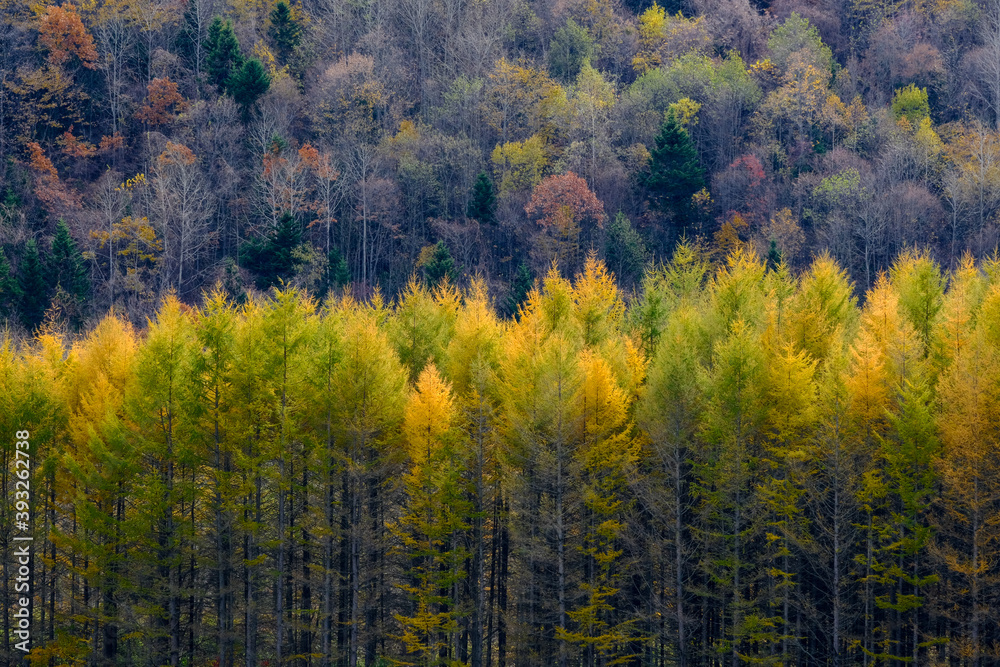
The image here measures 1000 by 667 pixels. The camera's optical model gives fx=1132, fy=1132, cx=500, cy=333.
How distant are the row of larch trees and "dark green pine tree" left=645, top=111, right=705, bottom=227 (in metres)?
33.6

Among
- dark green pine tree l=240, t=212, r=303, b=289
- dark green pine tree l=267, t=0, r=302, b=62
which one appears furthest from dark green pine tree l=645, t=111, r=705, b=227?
dark green pine tree l=267, t=0, r=302, b=62

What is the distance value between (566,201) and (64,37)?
3458 centimetres

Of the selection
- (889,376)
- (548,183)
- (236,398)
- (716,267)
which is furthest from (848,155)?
(236,398)

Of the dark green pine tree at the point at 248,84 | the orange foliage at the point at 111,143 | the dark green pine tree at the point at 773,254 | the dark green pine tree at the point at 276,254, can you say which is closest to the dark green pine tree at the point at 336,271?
the dark green pine tree at the point at 276,254

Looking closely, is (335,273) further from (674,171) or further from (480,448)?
(480,448)

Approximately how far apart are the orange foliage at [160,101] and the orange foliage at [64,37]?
418 cm

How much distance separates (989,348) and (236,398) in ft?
67.5

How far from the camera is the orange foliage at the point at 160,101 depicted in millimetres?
73375

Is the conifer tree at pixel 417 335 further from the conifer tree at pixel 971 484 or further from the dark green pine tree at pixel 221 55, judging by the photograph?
the dark green pine tree at pixel 221 55

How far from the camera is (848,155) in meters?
73.4

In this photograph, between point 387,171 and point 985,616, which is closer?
point 985,616

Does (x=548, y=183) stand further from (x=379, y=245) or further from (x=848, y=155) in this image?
(x=848, y=155)

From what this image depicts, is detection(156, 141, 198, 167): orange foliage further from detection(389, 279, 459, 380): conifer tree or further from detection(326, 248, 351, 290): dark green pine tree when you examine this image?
detection(389, 279, 459, 380): conifer tree

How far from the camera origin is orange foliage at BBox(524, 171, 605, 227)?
69.0m
